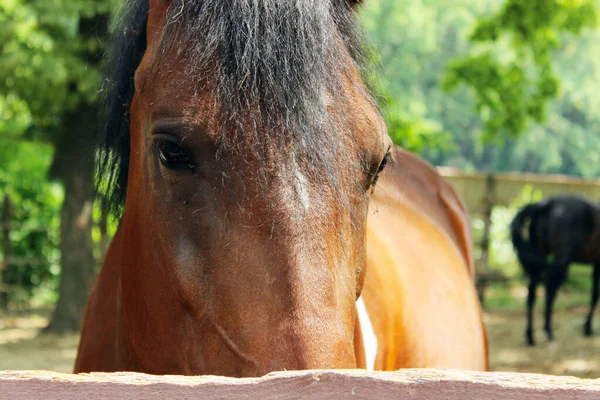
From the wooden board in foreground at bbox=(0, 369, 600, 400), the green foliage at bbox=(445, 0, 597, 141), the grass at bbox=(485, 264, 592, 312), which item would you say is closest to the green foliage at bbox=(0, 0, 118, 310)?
the wooden board in foreground at bbox=(0, 369, 600, 400)

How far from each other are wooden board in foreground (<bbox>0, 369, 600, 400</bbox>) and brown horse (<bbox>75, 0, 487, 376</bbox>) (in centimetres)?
37

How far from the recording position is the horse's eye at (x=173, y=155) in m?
1.62

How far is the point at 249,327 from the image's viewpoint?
146cm

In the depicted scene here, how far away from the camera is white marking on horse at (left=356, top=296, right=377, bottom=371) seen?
2207 millimetres

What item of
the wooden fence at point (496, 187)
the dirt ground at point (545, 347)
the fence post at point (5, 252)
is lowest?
the dirt ground at point (545, 347)

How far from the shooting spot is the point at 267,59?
5.13 feet

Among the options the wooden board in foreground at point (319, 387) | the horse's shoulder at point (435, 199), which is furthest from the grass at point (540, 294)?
the wooden board in foreground at point (319, 387)

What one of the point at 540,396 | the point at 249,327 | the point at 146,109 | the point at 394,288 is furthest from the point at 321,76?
the point at 394,288

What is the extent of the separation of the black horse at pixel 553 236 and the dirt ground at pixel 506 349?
1.87ft

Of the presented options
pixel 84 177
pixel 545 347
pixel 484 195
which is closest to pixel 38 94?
pixel 84 177

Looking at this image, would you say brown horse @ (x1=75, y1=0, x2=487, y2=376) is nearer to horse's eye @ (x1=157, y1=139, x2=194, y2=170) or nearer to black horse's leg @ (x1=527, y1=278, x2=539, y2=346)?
horse's eye @ (x1=157, y1=139, x2=194, y2=170)

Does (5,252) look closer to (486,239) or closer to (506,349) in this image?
(506,349)

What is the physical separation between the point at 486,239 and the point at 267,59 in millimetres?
13720

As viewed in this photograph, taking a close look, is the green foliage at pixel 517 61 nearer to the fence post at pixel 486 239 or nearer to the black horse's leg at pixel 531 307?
the black horse's leg at pixel 531 307
